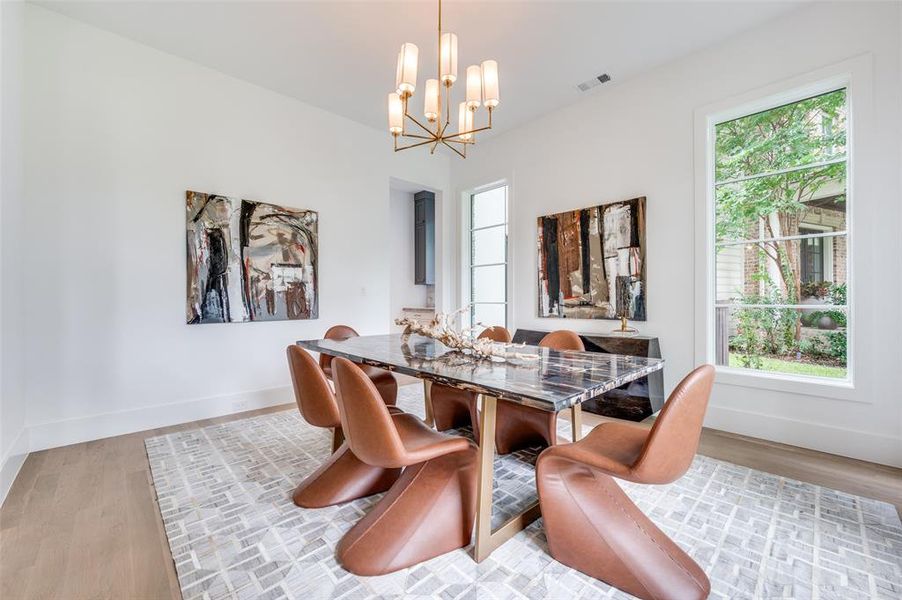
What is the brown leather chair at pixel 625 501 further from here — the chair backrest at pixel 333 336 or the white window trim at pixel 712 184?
the chair backrest at pixel 333 336

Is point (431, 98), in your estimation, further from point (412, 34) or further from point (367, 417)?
point (367, 417)

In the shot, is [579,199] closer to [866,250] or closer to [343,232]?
[866,250]

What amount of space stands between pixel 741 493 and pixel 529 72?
3.67 metres

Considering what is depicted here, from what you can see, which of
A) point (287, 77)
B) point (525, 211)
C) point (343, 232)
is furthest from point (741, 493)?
point (287, 77)

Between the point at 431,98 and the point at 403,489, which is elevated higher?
the point at 431,98

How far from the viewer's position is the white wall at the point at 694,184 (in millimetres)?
2469

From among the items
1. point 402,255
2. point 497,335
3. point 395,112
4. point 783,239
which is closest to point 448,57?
point 395,112

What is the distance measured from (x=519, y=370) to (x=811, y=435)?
2.57 metres

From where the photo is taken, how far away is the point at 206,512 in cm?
187

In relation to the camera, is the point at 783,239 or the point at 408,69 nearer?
the point at 408,69

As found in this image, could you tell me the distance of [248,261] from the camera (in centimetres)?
368

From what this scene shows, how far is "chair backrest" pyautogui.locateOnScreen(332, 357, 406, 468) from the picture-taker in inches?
52.4

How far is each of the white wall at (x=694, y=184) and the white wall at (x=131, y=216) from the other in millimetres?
2668

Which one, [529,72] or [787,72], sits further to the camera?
[529,72]
